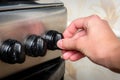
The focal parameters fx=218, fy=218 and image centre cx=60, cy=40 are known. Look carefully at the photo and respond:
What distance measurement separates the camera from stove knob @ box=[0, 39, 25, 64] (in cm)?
33

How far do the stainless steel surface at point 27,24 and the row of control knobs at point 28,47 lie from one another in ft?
0.03

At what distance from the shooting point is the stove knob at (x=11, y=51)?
1.09ft

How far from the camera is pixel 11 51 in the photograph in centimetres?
33

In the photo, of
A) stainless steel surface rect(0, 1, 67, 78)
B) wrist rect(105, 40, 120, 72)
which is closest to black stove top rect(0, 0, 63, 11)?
stainless steel surface rect(0, 1, 67, 78)

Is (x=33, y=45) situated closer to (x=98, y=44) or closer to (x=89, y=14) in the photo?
(x=98, y=44)

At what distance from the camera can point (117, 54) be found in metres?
0.34

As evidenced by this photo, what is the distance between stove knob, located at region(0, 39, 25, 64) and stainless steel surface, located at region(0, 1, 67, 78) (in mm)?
10

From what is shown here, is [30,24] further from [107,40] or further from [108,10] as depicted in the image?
[108,10]

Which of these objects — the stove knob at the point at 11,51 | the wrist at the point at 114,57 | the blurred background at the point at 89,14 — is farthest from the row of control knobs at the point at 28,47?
the blurred background at the point at 89,14

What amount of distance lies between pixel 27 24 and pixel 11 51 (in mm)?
73

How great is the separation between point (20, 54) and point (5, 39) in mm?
33

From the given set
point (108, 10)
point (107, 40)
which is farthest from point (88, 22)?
point (108, 10)

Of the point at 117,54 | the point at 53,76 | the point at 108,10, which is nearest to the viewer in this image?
the point at 117,54

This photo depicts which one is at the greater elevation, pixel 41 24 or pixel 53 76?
pixel 41 24
